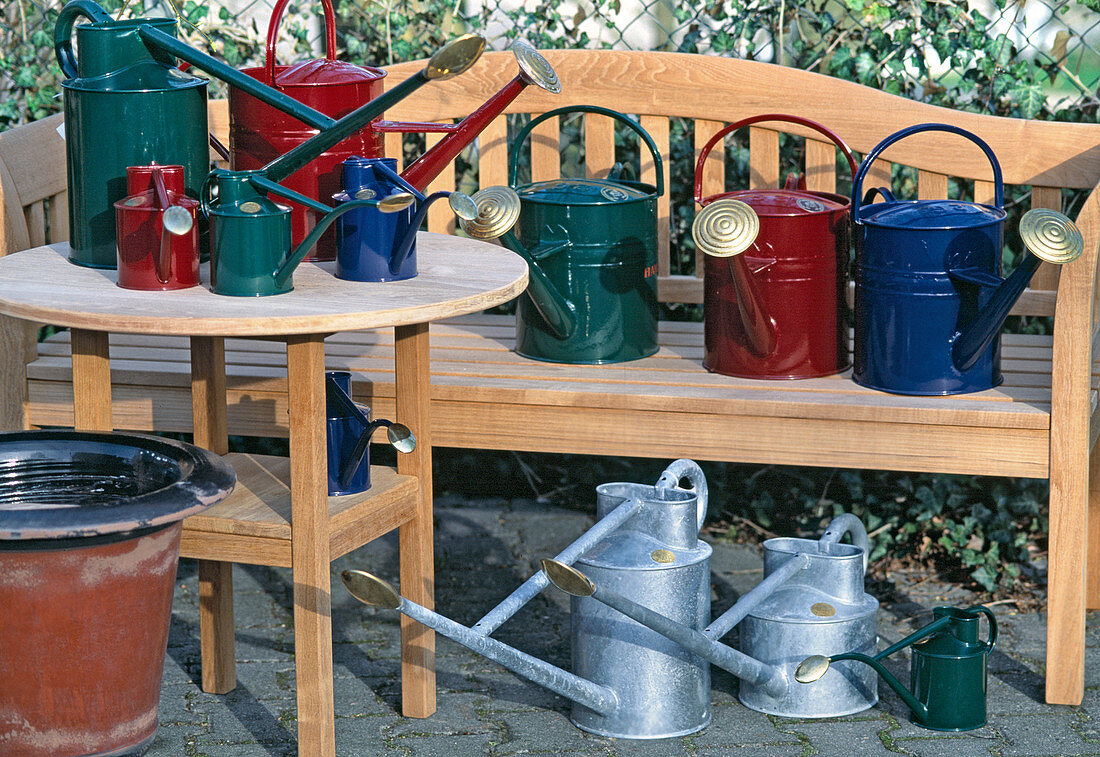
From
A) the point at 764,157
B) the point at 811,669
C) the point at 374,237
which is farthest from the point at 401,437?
the point at 764,157

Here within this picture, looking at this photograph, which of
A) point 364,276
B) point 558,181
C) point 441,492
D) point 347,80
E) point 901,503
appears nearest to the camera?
point 364,276

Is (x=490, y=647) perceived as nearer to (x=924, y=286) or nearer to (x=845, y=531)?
(x=845, y=531)

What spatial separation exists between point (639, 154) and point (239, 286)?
1720 mm

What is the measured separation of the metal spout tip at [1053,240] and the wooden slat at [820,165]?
0.83 metres

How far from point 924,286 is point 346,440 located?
3.64 ft

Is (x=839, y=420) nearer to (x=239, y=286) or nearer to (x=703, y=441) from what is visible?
(x=703, y=441)

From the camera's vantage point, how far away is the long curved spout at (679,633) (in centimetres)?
219

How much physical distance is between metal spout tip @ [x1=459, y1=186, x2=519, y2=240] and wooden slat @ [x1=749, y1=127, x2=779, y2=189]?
3.11ft

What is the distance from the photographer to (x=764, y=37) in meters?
3.72

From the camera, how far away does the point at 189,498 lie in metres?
2.17

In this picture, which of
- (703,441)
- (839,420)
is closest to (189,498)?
(703,441)

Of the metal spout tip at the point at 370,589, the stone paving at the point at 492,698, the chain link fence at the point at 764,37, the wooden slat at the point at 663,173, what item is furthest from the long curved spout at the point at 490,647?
the chain link fence at the point at 764,37

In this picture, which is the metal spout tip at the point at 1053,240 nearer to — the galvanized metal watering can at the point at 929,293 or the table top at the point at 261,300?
the galvanized metal watering can at the point at 929,293

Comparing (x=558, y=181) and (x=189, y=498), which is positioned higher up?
(x=558, y=181)
